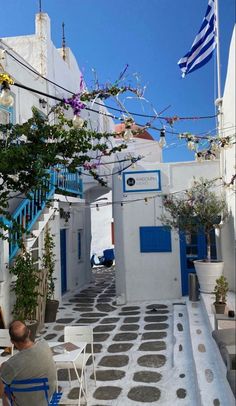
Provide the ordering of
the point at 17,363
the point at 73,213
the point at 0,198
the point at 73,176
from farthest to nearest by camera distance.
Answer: the point at 73,213, the point at 73,176, the point at 0,198, the point at 17,363

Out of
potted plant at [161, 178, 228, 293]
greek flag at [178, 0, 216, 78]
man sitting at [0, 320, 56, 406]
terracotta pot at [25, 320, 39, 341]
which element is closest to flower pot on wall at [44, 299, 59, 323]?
terracotta pot at [25, 320, 39, 341]

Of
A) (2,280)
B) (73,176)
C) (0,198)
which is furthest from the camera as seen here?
(73,176)

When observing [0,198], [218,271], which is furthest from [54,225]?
[0,198]

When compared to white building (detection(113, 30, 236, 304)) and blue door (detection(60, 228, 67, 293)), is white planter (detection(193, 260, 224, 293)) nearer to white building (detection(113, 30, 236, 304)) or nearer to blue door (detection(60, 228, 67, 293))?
white building (detection(113, 30, 236, 304))

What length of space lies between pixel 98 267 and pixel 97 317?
12.0m

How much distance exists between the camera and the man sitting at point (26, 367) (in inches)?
138

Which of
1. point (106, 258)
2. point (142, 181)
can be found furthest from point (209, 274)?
point (106, 258)

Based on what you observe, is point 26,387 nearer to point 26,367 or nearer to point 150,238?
point 26,367

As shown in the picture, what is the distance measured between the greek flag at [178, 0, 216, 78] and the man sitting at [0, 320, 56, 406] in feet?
26.3

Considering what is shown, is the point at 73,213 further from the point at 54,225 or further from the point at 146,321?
the point at 146,321

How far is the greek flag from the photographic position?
886 cm

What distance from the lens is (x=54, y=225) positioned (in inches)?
456

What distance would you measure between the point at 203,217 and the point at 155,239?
2595mm

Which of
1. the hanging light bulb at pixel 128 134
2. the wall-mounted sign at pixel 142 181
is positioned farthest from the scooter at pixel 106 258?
the hanging light bulb at pixel 128 134
